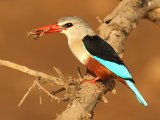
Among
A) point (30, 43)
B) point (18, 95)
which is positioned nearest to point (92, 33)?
point (18, 95)

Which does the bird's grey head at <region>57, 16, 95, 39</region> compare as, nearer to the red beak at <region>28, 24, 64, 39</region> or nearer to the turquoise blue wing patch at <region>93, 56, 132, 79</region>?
the red beak at <region>28, 24, 64, 39</region>

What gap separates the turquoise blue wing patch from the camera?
10.4 feet

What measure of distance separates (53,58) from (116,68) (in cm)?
520

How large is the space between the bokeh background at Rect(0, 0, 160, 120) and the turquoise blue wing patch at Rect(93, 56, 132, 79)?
3871 millimetres

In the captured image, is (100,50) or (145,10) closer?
(100,50)

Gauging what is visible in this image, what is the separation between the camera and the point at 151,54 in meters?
8.76

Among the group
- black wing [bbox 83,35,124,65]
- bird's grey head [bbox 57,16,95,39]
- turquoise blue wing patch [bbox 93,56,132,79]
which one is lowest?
turquoise blue wing patch [bbox 93,56,132,79]

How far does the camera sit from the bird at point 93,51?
318cm

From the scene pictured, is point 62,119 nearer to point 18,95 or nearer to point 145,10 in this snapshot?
point 145,10

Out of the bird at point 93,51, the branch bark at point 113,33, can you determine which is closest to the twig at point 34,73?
the branch bark at point 113,33

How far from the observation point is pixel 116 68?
10.4ft

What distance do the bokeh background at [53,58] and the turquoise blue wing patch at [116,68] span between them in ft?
12.7

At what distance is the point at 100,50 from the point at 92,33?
0.15 meters

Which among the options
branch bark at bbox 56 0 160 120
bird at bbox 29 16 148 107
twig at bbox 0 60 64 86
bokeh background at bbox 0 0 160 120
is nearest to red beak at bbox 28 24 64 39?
bird at bbox 29 16 148 107
